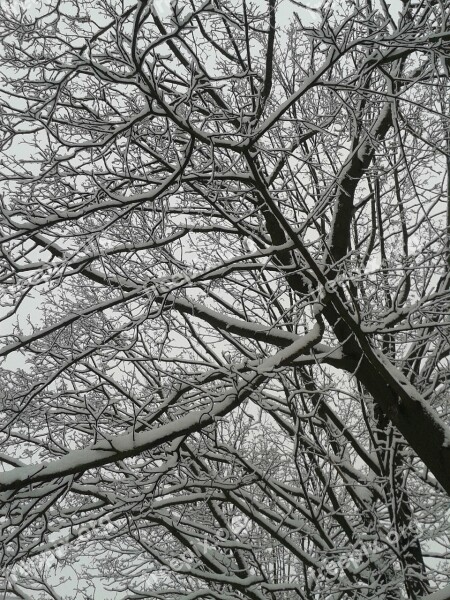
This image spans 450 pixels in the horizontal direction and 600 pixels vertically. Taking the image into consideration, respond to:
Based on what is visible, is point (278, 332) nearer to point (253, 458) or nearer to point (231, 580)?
point (231, 580)

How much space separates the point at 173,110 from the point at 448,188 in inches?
134

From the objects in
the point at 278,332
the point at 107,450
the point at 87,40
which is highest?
the point at 87,40

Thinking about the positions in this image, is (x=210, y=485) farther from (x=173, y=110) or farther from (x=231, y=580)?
(x=173, y=110)

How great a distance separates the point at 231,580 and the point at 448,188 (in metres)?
3.93

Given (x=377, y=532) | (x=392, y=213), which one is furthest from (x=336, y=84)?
(x=377, y=532)

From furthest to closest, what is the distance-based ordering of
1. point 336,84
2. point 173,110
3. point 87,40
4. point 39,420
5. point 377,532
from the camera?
point 39,420 < point 377,532 < point 336,84 < point 173,110 < point 87,40

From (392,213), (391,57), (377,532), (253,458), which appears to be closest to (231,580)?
(377,532)

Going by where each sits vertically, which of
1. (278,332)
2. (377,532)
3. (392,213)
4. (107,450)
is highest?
(392,213)

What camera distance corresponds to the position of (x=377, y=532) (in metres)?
5.10

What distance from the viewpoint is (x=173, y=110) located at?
2992 millimetres

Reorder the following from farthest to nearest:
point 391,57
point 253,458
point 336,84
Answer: point 253,458 < point 391,57 < point 336,84

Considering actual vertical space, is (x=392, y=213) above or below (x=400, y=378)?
above

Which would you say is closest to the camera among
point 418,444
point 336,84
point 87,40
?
point 87,40

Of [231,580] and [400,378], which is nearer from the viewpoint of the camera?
[400,378]
